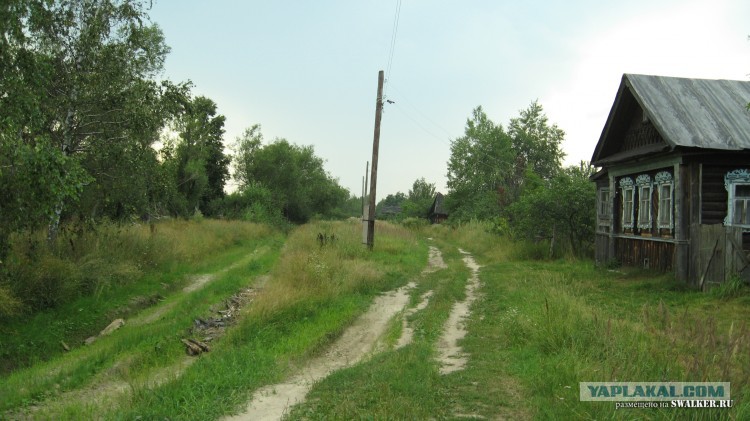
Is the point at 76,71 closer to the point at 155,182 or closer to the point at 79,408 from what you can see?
the point at 155,182

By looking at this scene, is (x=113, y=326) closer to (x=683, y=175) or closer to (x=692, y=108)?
(x=683, y=175)

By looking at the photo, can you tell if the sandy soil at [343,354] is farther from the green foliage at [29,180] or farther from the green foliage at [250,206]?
the green foliage at [250,206]

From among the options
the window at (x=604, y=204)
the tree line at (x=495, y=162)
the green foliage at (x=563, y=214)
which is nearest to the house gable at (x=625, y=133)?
the window at (x=604, y=204)

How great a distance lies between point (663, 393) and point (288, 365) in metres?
4.75

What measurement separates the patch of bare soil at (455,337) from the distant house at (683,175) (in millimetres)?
5622

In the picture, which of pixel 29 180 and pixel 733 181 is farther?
pixel 733 181

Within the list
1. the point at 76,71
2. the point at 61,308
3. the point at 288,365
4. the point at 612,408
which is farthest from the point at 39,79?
the point at 612,408

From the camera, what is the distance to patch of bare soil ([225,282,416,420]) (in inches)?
215

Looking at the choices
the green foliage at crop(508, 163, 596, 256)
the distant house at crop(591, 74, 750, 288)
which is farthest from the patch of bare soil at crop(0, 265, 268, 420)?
the green foliage at crop(508, 163, 596, 256)

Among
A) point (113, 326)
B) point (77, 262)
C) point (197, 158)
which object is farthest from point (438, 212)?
point (113, 326)

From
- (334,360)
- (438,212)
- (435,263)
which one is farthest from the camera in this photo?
(438,212)

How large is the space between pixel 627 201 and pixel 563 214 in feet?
12.9

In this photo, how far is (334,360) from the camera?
775 centimetres

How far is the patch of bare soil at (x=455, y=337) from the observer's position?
6.81m
